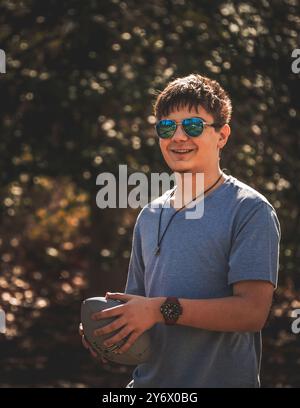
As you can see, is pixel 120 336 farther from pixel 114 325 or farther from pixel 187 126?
pixel 187 126

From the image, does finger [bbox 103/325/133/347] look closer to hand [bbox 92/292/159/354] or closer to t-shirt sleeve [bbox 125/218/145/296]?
hand [bbox 92/292/159/354]

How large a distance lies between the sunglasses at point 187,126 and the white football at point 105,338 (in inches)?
22.8

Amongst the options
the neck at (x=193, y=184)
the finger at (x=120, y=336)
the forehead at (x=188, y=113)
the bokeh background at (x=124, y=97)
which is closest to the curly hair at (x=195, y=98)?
the forehead at (x=188, y=113)

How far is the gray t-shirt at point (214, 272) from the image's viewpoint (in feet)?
→ 7.88

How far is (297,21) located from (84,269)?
544 cm

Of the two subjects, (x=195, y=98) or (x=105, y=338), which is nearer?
(x=105, y=338)

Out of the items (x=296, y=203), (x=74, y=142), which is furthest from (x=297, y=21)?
(x=74, y=142)

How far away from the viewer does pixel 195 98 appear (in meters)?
2.62

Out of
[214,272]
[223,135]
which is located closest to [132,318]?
[214,272]

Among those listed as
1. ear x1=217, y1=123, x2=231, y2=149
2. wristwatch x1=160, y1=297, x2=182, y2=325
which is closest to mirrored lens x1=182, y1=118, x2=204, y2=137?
ear x1=217, y1=123, x2=231, y2=149

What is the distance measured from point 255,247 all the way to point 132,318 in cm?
43

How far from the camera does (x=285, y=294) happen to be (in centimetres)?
855

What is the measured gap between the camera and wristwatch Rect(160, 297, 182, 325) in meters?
2.35

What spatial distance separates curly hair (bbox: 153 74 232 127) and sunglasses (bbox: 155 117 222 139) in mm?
33
